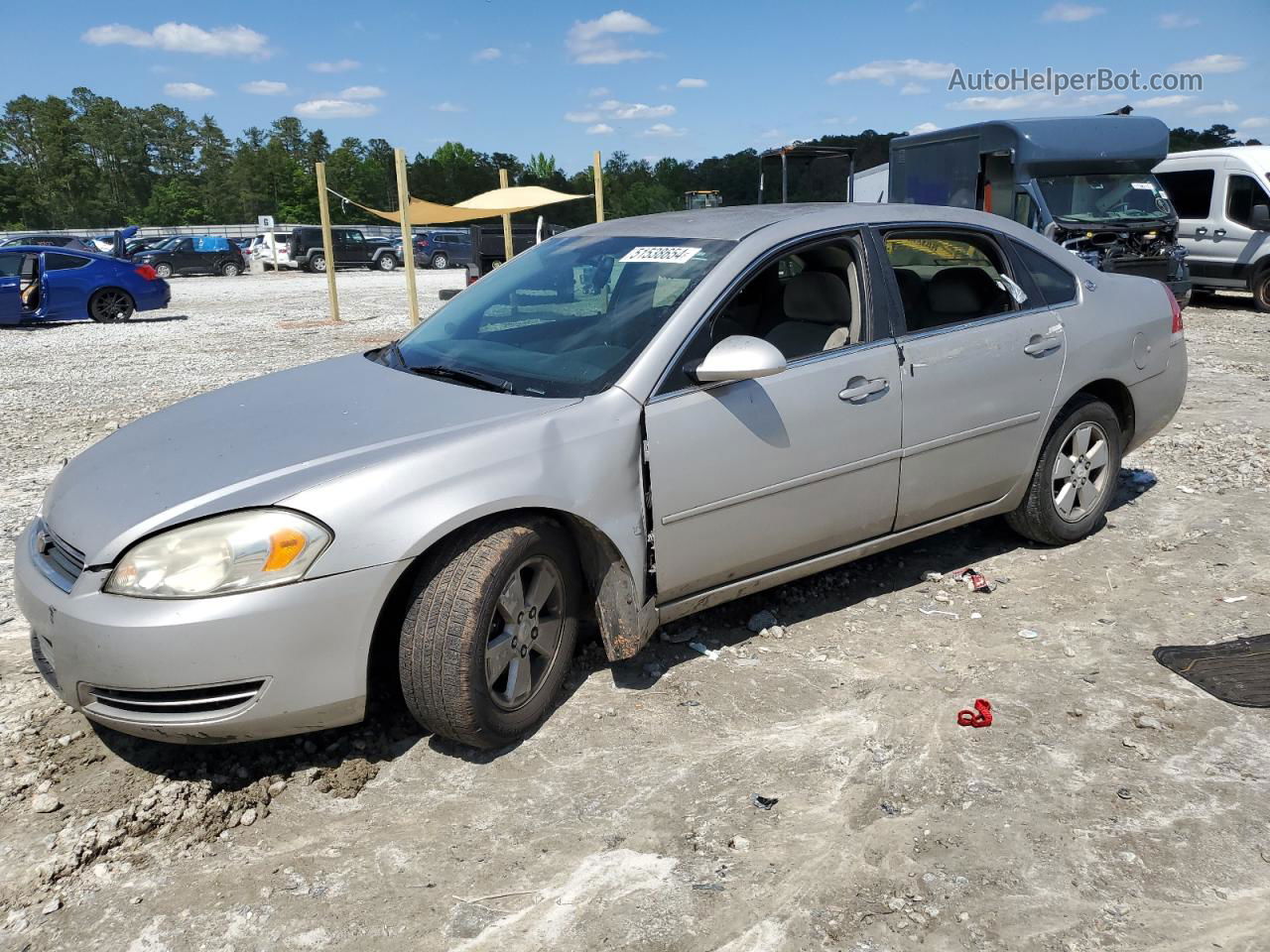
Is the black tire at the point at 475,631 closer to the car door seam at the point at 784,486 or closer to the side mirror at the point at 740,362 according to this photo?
Result: the car door seam at the point at 784,486

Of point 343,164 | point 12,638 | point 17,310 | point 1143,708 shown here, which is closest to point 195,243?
point 17,310

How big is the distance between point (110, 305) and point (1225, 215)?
18.2m

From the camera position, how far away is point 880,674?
3.80m

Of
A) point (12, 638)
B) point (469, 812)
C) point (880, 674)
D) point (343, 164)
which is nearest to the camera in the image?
point (469, 812)

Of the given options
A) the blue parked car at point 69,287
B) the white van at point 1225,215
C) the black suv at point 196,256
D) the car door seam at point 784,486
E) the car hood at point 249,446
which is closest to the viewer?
the car hood at point 249,446

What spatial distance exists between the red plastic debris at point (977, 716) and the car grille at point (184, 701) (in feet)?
7.23

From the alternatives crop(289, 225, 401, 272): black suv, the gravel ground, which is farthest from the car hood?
crop(289, 225, 401, 272): black suv

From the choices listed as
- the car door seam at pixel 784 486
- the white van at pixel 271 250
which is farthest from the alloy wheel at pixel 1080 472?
the white van at pixel 271 250

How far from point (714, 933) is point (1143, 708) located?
1.88 meters

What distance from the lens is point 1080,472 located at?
4.91 metres

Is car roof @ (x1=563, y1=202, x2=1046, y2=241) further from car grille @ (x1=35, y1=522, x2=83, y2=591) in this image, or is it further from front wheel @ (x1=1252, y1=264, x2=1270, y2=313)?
front wheel @ (x1=1252, y1=264, x2=1270, y2=313)

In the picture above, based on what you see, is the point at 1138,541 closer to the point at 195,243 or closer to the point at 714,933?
the point at 714,933

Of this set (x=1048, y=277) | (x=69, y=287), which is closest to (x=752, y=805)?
(x=1048, y=277)

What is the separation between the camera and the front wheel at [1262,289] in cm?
1466
